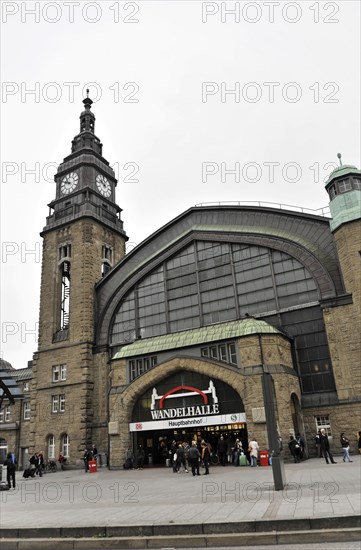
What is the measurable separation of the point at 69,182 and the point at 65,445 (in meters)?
26.8

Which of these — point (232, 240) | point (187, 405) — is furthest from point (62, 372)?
point (232, 240)

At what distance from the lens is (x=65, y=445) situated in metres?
36.9

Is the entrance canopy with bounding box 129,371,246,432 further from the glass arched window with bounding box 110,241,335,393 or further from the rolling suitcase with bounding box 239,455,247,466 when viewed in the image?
the glass arched window with bounding box 110,241,335,393

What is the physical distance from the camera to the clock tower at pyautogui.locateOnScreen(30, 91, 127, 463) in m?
37.1

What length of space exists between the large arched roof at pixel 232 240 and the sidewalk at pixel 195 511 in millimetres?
17233

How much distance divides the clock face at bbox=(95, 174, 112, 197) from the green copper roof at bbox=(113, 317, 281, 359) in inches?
802

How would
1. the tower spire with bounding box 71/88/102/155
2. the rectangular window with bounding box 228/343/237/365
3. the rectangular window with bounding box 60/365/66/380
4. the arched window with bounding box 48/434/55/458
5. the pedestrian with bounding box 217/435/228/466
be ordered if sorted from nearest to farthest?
the pedestrian with bounding box 217/435/228/466
the rectangular window with bounding box 228/343/237/365
the arched window with bounding box 48/434/55/458
the rectangular window with bounding box 60/365/66/380
the tower spire with bounding box 71/88/102/155

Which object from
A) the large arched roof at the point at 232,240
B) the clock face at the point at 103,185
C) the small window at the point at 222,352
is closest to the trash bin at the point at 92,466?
the large arched roof at the point at 232,240

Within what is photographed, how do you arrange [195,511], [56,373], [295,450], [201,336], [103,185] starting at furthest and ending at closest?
1. [103,185]
2. [56,373]
3. [201,336]
4. [295,450]
5. [195,511]

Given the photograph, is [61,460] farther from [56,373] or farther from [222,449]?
[222,449]

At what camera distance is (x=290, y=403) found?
27.1 metres

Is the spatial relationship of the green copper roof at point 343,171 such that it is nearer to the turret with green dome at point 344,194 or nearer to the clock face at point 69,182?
the turret with green dome at point 344,194

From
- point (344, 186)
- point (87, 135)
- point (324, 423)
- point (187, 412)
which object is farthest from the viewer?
point (87, 135)

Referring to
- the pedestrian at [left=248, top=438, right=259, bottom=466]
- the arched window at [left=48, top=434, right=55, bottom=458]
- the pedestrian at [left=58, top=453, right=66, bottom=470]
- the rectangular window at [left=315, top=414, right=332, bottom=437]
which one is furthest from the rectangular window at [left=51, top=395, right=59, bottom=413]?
the rectangular window at [left=315, top=414, right=332, bottom=437]
